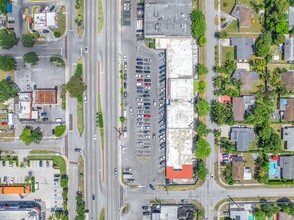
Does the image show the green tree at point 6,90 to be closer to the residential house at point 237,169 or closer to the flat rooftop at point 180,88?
the flat rooftop at point 180,88

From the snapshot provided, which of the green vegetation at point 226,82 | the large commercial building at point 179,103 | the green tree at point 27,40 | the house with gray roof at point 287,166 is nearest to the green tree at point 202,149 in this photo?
the large commercial building at point 179,103

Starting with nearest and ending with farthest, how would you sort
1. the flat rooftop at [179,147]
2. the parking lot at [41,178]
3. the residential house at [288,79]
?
1. the flat rooftop at [179,147]
2. the residential house at [288,79]
3. the parking lot at [41,178]

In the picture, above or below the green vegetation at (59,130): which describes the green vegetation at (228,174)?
below

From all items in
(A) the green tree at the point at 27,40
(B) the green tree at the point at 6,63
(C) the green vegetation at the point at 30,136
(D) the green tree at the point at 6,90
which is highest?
(A) the green tree at the point at 27,40

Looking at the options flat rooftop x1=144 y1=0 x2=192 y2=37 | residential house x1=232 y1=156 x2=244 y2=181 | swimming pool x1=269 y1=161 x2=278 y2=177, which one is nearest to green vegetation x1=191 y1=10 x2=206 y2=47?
flat rooftop x1=144 y1=0 x2=192 y2=37

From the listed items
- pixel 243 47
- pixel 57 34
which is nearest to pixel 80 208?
pixel 57 34

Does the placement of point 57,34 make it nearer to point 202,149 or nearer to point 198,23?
point 198,23

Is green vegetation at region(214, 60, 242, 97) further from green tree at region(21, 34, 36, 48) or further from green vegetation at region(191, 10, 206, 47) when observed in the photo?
green tree at region(21, 34, 36, 48)
